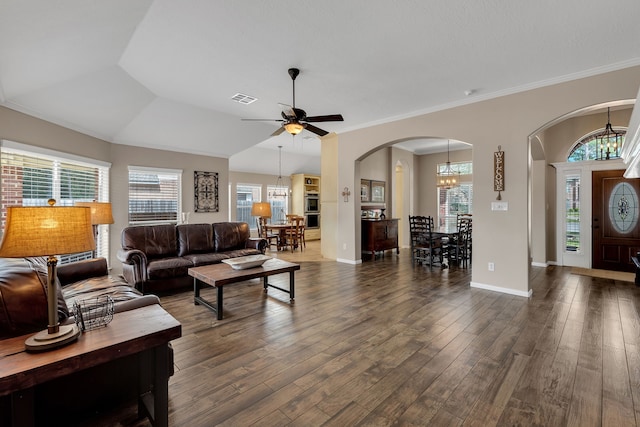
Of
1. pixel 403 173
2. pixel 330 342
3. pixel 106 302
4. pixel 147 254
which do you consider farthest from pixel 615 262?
pixel 147 254

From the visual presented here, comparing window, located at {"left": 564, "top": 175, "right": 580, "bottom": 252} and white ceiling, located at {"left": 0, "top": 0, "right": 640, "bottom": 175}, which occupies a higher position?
white ceiling, located at {"left": 0, "top": 0, "right": 640, "bottom": 175}

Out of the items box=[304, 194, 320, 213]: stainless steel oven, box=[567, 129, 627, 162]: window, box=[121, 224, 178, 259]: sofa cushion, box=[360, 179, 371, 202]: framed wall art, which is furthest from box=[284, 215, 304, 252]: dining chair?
box=[567, 129, 627, 162]: window

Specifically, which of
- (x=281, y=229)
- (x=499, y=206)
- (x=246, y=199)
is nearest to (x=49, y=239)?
(x=499, y=206)

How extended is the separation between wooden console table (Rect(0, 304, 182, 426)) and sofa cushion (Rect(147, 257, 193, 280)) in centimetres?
256

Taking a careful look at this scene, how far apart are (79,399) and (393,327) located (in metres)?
2.60

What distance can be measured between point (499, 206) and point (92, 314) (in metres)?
4.92

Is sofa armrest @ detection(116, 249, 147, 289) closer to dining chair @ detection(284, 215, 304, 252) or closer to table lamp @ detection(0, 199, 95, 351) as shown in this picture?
table lamp @ detection(0, 199, 95, 351)

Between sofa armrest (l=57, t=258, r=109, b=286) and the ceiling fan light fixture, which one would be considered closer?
sofa armrest (l=57, t=258, r=109, b=286)

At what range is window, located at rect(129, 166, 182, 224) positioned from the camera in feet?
20.1

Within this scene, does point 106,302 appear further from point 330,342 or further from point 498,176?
point 498,176

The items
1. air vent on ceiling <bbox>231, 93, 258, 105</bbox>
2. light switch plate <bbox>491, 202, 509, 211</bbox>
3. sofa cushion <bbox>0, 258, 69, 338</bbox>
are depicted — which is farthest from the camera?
air vent on ceiling <bbox>231, 93, 258, 105</bbox>

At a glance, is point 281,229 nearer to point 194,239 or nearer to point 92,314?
point 194,239

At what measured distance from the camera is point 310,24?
2.82 m

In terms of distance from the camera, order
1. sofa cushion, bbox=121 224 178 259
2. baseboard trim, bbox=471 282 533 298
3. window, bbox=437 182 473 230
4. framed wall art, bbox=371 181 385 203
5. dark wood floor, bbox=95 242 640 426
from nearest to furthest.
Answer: dark wood floor, bbox=95 242 640 426
baseboard trim, bbox=471 282 533 298
sofa cushion, bbox=121 224 178 259
framed wall art, bbox=371 181 385 203
window, bbox=437 182 473 230
